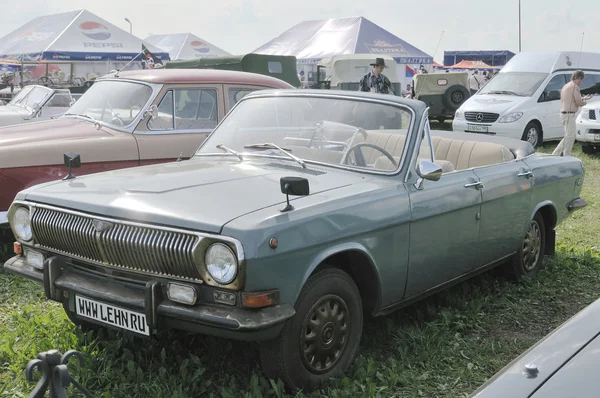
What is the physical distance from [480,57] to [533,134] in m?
33.2

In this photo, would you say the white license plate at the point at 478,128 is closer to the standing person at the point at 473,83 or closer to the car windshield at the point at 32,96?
the car windshield at the point at 32,96

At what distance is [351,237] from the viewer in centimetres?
372

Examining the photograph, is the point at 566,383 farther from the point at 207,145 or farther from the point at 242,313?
the point at 207,145

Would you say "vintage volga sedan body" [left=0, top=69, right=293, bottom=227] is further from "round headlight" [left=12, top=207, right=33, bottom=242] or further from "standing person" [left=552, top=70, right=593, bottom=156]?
"standing person" [left=552, top=70, right=593, bottom=156]

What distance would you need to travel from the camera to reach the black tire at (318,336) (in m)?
3.47

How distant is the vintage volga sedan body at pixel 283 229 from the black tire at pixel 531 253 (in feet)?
1.03

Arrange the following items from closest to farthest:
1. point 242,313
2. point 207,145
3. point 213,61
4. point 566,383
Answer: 1. point 566,383
2. point 242,313
3. point 207,145
4. point 213,61

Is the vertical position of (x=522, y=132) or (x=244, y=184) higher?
(x=244, y=184)

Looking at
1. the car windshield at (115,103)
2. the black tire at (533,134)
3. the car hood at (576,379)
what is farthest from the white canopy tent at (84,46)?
the car hood at (576,379)

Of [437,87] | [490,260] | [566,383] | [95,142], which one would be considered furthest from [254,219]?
[437,87]

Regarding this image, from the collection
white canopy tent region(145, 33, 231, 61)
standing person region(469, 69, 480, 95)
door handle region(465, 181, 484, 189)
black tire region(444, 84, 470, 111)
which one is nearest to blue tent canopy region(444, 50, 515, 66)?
white canopy tent region(145, 33, 231, 61)

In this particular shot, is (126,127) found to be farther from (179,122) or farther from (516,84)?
(516,84)

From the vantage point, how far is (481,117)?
603 inches

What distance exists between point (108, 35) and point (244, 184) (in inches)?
1070
